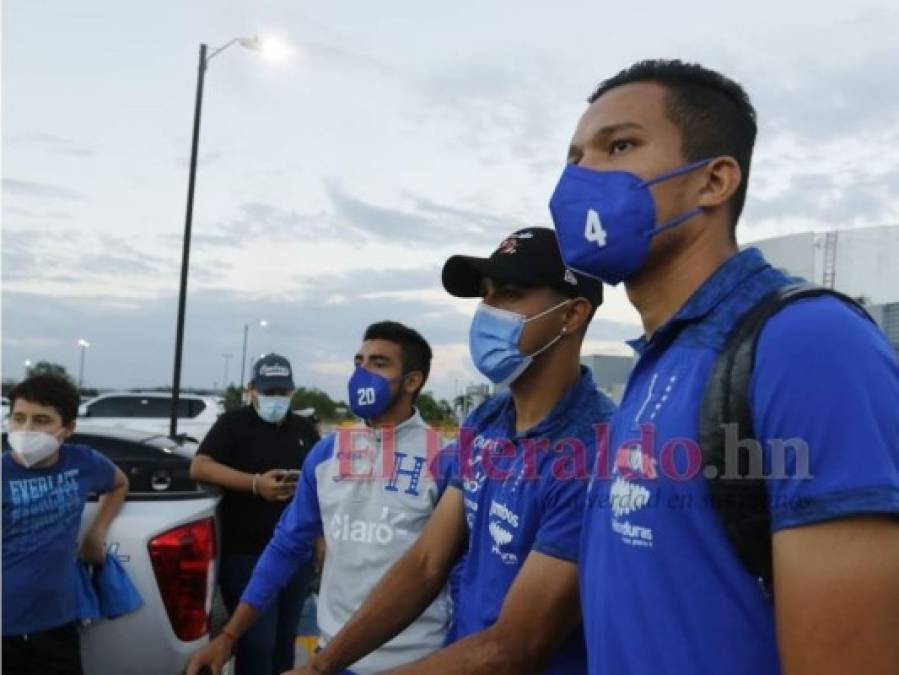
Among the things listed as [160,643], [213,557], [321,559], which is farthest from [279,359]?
[160,643]

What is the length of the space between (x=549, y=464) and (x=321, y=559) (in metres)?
3.42

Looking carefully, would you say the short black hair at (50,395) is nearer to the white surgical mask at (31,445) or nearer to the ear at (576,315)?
the white surgical mask at (31,445)

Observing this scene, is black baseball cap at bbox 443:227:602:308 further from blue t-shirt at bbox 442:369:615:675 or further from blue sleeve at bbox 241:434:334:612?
blue sleeve at bbox 241:434:334:612

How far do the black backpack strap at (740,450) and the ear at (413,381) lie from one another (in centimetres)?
269

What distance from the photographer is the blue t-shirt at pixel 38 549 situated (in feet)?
12.3

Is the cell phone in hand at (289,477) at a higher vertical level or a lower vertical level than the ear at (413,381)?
lower

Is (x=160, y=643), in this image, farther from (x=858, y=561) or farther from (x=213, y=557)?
(x=858, y=561)

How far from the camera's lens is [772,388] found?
1.18 metres

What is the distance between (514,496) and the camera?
223 cm

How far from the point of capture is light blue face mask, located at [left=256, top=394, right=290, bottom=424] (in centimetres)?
560

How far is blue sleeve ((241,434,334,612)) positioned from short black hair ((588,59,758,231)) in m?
2.33

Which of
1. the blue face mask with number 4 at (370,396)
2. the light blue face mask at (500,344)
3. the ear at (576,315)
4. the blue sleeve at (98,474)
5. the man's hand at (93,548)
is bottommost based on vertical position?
the man's hand at (93,548)

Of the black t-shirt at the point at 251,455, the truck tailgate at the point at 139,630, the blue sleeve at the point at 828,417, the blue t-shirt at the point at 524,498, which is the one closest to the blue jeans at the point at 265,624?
the black t-shirt at the point at 251,455

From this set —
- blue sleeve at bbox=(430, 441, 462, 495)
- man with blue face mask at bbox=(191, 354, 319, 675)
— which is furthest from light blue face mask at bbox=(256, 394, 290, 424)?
blue sleeve at bbox=(430, 441, 462, 495)
